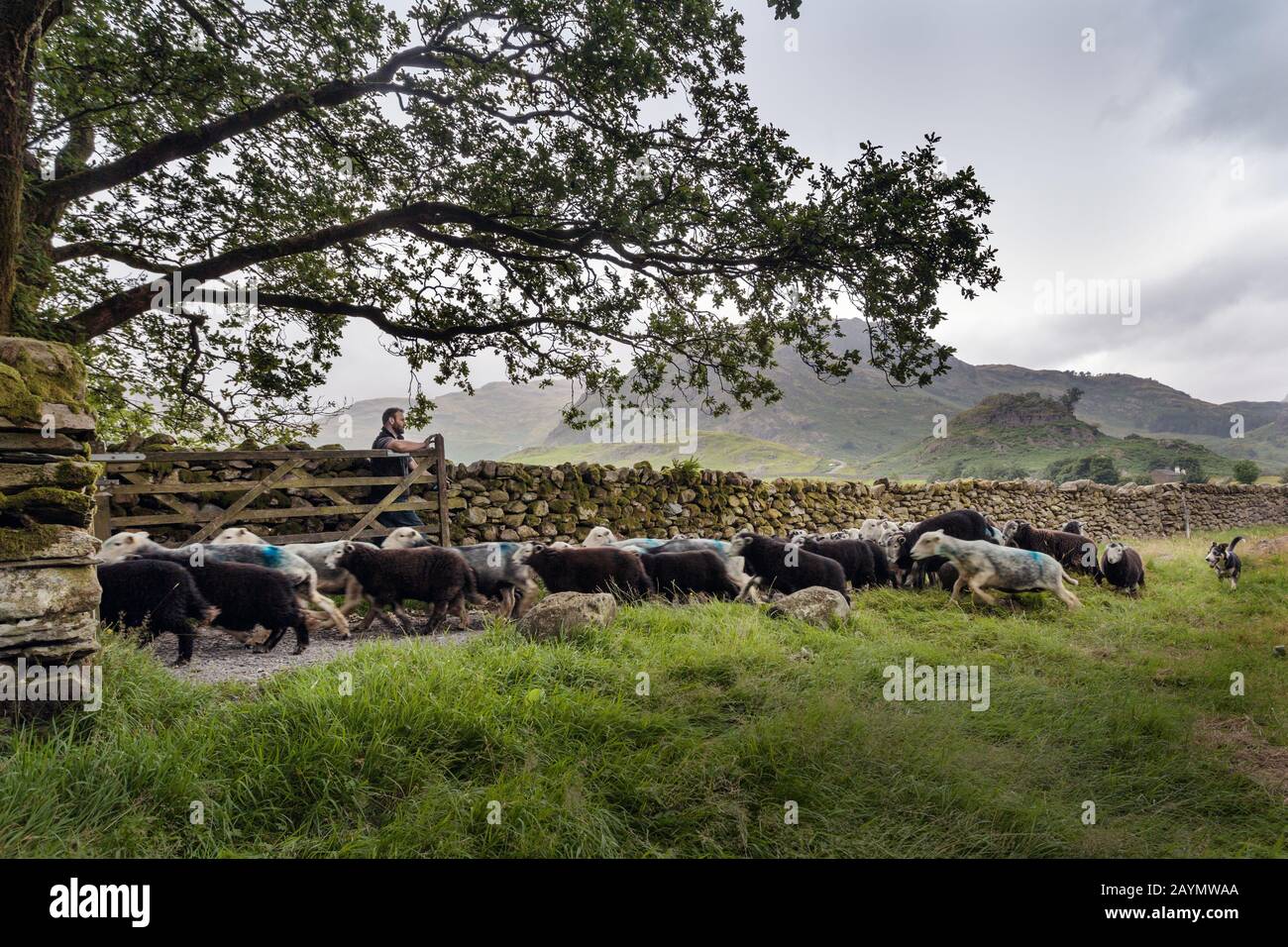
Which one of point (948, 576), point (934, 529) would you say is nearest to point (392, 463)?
point (948, 576)

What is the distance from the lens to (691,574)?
7438 mm

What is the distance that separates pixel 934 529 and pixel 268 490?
11.3m

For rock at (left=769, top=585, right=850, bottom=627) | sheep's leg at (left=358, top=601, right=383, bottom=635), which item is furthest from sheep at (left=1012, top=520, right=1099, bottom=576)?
sheep's leg at (left=358, top=601, right=383, bottom=635)

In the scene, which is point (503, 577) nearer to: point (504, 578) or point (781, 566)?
point (504, 578)

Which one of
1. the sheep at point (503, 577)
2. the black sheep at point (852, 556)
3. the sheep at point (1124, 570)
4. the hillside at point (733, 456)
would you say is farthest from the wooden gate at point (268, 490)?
the hillside at point (733, 456)

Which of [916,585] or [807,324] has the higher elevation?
[807,324]

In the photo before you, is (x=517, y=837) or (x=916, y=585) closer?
(x=517, y=837)

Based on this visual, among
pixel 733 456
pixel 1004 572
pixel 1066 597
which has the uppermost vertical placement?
pixel 733 456

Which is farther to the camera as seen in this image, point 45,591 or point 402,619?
point 402,619

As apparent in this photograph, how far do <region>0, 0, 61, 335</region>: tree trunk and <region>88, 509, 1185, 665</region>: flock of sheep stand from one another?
2.55 meters

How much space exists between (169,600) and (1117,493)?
2835 cm

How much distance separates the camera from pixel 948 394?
185875 mm
